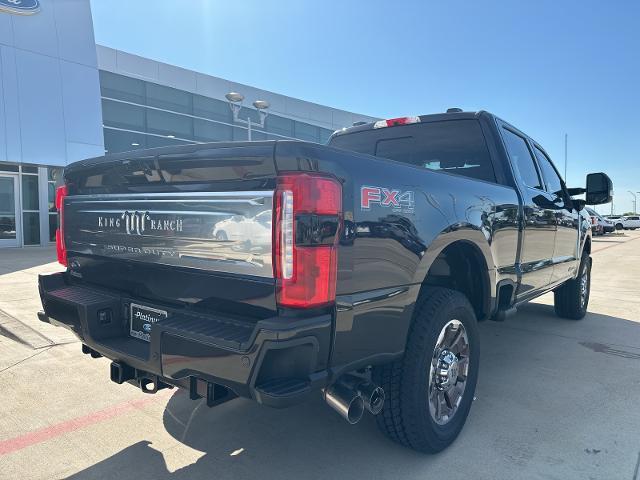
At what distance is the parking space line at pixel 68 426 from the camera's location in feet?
9.01

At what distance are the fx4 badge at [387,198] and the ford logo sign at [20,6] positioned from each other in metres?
16.1

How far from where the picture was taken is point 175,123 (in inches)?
891

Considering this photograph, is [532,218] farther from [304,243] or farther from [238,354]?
[238,354]

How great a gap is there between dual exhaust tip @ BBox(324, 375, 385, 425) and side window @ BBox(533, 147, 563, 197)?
11.1 ft

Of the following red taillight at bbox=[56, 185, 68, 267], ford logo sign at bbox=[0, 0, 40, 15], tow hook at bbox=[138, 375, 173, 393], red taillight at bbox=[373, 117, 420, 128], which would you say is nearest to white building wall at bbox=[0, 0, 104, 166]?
ford logo sign at bbox=[0, 0, 40, 15]

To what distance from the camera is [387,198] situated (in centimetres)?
220

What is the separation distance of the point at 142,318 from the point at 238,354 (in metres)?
0.88

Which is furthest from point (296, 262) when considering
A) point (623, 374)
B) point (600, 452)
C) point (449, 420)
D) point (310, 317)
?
point (623, 374)

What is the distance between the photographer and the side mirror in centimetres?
504

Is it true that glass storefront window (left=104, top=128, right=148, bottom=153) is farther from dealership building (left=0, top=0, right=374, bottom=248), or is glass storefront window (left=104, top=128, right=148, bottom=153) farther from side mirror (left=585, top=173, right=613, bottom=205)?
side mirror (left=585, top=173, right=613, bottom=205)

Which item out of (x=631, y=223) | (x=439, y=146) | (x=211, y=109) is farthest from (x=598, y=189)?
(x=631, y=223)

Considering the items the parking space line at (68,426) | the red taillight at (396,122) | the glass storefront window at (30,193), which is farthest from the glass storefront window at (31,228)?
the red taillight at (396,122)

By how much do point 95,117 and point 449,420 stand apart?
16250 mm

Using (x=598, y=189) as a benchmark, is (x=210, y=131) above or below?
above
